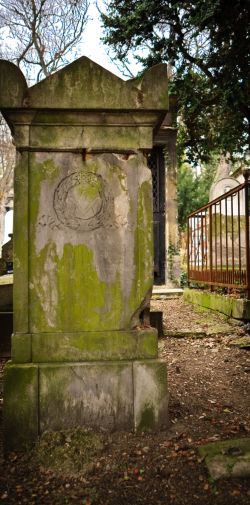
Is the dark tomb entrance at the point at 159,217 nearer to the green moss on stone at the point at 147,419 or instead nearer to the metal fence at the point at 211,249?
the metal fence at the point at 211,249

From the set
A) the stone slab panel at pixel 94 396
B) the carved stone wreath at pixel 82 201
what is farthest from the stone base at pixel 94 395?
the carved stone wreath at pixel 82 201

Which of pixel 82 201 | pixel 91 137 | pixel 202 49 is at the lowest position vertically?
pixel 82 201

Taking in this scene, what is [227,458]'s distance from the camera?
2.11 m

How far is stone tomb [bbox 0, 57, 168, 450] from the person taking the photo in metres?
2.51

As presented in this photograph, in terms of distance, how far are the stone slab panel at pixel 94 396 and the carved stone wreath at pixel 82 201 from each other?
0.90 meters

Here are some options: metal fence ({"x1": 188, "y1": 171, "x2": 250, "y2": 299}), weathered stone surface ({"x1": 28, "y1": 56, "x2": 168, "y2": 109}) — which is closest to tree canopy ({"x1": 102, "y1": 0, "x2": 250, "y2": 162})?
metal fence ({"x1": 188, "y1": 171, "x2": 250, "y2": 299})

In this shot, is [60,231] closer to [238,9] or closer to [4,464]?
[4,464]

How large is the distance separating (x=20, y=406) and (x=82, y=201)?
1.33 meters

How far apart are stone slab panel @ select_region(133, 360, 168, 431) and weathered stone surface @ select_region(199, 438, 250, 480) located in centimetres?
39

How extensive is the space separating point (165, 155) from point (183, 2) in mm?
3957

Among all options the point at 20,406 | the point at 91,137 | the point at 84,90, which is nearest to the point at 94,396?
the point at 20,406

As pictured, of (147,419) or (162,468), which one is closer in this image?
(162,468)

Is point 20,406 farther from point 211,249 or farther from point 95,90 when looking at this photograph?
point 211,249

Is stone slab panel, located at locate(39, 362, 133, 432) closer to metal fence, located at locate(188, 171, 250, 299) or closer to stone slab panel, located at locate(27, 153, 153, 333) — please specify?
stone slab panel, located at locate(27, 153, 153, 333)
